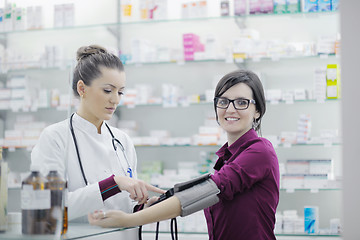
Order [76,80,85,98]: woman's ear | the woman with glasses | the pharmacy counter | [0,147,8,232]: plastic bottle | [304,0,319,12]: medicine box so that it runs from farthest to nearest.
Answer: [304,0,319,12]: medicine box, [76,80,85,98]: woman's ear, the woman with glasses, [0,147,8,232]: plastic bottle, the pharmacy counter

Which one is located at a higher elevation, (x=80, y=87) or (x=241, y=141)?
(x=80, y=87)

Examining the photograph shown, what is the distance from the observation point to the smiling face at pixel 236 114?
7.09ft

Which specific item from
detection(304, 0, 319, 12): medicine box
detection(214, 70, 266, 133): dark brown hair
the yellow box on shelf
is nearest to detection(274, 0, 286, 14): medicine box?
detection(304, 0, 319, 12): medicine box

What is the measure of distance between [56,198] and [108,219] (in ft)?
0.72

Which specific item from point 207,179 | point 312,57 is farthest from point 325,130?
point 207,179

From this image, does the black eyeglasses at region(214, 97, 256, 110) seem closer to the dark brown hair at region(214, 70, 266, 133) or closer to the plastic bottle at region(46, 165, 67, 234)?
the dark brown hair at region(214, 70, 266, 133)

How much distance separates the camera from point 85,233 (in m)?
1.42

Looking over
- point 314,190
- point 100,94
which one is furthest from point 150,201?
point 314,190

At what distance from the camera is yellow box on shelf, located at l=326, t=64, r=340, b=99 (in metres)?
4.55

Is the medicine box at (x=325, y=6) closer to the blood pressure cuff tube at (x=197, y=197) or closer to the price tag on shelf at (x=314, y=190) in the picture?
the price tag on shelf at (x=314, y=190)

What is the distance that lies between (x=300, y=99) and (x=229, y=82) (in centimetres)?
273

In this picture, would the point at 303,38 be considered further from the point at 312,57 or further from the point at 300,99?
the point at 300,99

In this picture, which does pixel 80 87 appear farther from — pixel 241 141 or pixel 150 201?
pixel 241 141

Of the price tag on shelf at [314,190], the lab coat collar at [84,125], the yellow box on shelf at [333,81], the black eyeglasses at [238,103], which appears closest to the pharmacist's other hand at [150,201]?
the lab coat collar at [84,125]
